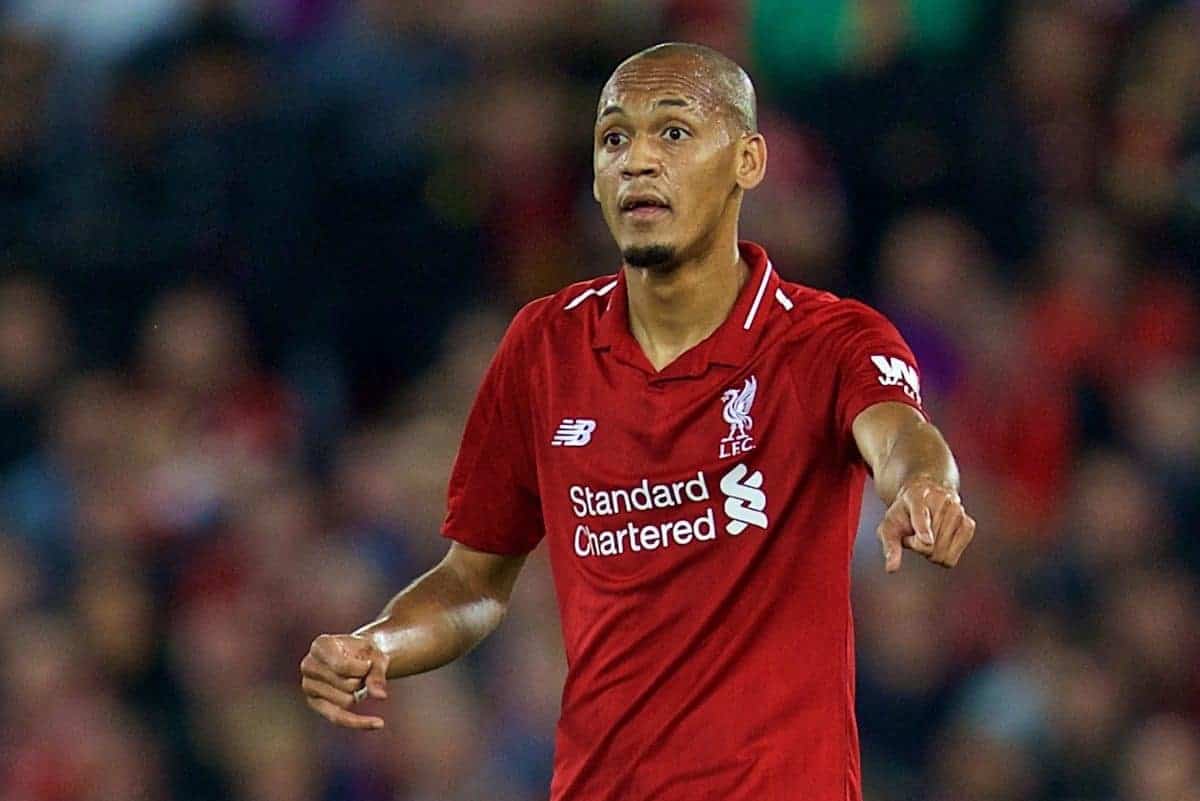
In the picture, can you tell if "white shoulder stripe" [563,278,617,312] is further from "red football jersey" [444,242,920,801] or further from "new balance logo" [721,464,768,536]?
"new balance logo" [721,464,768,536]

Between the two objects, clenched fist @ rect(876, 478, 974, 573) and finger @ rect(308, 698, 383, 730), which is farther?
finger @ rect(308, 698, 383, 730)

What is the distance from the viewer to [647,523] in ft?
14.4

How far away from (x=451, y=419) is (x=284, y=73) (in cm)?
183

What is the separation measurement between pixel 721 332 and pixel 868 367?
14.5 inches

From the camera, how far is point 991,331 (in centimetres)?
872

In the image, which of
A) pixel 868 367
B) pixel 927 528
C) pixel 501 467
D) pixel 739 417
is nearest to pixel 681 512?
pixel 739 417

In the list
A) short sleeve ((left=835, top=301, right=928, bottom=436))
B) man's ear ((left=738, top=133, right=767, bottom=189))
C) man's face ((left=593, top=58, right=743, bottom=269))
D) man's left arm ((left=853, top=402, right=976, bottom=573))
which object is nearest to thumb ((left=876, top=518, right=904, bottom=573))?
man's left arm ((left=853, top=402, right=976, bottom=573))

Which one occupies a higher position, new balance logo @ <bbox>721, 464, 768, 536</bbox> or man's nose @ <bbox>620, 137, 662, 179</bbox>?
man's nose @ <bbox>620, 137, 662, 179</bbox>

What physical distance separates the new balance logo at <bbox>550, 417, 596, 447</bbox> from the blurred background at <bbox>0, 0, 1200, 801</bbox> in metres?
3.24

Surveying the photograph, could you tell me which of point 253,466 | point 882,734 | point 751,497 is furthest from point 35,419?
point 751,497

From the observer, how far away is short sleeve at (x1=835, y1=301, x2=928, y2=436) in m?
4.23

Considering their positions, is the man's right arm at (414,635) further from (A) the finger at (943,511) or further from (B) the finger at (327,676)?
(A) the finger at (943,511)

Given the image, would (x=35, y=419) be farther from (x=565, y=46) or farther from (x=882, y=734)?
(x=882, y=734)

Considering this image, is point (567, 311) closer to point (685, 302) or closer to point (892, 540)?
point (685, 302)
